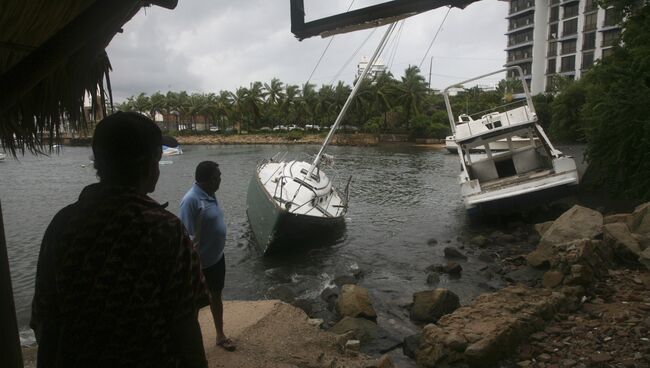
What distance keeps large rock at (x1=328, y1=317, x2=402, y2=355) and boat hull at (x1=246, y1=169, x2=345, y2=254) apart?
4183 mm

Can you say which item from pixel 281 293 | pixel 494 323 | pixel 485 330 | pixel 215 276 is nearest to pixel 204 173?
pixel 215 276

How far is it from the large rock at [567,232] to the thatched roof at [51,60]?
9.43m

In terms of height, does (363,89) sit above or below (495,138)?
above

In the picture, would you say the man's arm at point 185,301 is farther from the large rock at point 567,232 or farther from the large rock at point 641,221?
the large rock at point 641,221

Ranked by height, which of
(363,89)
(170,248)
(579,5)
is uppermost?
(579,5)

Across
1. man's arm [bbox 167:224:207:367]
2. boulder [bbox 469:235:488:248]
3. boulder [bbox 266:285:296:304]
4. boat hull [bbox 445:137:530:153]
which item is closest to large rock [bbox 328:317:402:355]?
boulder [bbox 266:285:296:304]

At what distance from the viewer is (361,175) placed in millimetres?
28906

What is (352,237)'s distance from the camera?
14.2m

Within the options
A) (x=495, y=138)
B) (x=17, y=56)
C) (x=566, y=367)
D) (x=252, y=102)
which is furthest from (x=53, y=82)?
(x=252, y=102)

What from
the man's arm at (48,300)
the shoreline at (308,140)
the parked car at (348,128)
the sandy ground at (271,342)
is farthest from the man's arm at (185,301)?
the parked car at (348,128)

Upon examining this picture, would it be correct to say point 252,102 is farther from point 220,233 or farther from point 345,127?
point 220,233

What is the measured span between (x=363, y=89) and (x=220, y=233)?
59.3 meters

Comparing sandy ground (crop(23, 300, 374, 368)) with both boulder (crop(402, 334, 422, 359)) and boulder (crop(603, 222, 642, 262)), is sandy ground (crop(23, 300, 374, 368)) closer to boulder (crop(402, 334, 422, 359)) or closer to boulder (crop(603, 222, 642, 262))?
boulder (crop(402, 334, 422, 359))

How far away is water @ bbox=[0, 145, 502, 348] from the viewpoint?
32.0 ft
